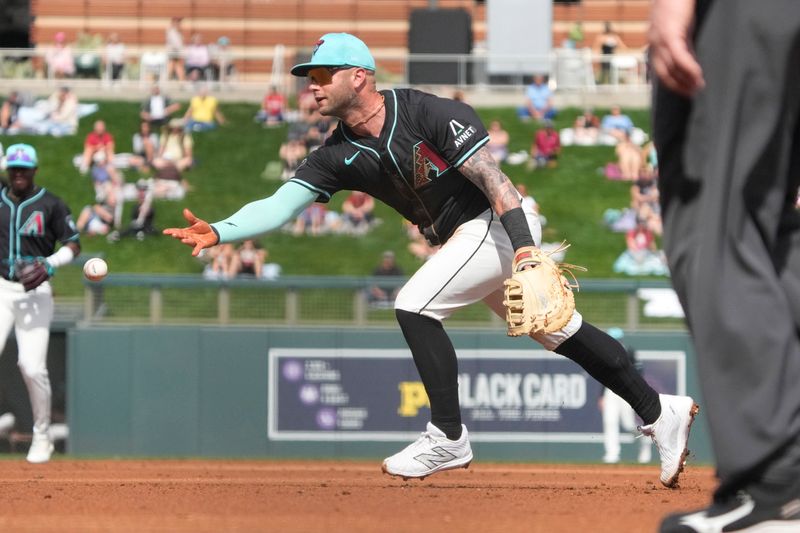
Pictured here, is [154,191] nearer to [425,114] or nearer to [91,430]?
[91,430]

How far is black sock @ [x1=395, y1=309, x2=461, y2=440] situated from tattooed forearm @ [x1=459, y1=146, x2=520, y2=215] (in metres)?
0.69

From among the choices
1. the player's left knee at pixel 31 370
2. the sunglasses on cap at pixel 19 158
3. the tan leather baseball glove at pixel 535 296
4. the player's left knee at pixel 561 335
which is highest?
the sunglasses on cap at pixel 19 158

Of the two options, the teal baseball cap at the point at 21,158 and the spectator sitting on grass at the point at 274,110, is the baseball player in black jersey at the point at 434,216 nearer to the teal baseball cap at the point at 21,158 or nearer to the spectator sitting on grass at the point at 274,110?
the teal baseball cap at the point at 21,158

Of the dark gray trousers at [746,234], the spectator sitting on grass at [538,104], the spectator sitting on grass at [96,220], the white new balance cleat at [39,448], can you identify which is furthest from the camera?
the spectator sitting on grass at [538,104]

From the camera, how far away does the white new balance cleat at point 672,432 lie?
6.21 metres

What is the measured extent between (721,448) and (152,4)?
29.0 metres

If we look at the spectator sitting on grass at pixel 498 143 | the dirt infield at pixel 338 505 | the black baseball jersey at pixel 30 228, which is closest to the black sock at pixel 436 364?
the dirt infield at pixel 338 505

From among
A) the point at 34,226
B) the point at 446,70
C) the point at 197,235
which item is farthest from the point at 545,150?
the point at 197,235

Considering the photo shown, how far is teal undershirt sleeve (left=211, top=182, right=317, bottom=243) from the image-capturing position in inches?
241

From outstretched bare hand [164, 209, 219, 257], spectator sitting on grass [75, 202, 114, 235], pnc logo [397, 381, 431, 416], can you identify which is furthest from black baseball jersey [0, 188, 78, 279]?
spectator sitting on grass [75, 202, 114, 235]

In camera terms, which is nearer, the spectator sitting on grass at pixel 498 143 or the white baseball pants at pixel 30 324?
the white baseball pants at pixel 30 324

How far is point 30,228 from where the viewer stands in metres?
10.7

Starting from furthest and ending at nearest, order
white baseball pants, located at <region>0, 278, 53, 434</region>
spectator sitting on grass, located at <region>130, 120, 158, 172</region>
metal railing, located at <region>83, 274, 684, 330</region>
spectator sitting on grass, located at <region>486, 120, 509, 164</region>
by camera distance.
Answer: spectator sitting on grass, located at <region>486, 120, 509, 164</region>, spectator sitting on grass, located at <region>130, 120, 158, 172</region>, metal railing, located at <region>83, 274, 684, 330</region>, white baseball pants, located at <region>0, 278, 53, 434</region>

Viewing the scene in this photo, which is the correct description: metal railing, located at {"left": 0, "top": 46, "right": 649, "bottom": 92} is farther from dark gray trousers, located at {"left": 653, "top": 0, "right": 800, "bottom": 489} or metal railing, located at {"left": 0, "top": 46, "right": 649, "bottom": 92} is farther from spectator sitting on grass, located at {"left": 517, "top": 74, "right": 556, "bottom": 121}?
dark gray trousers, located at {"left": 653, "top": 0, "right": 800, "bottom": 489}
